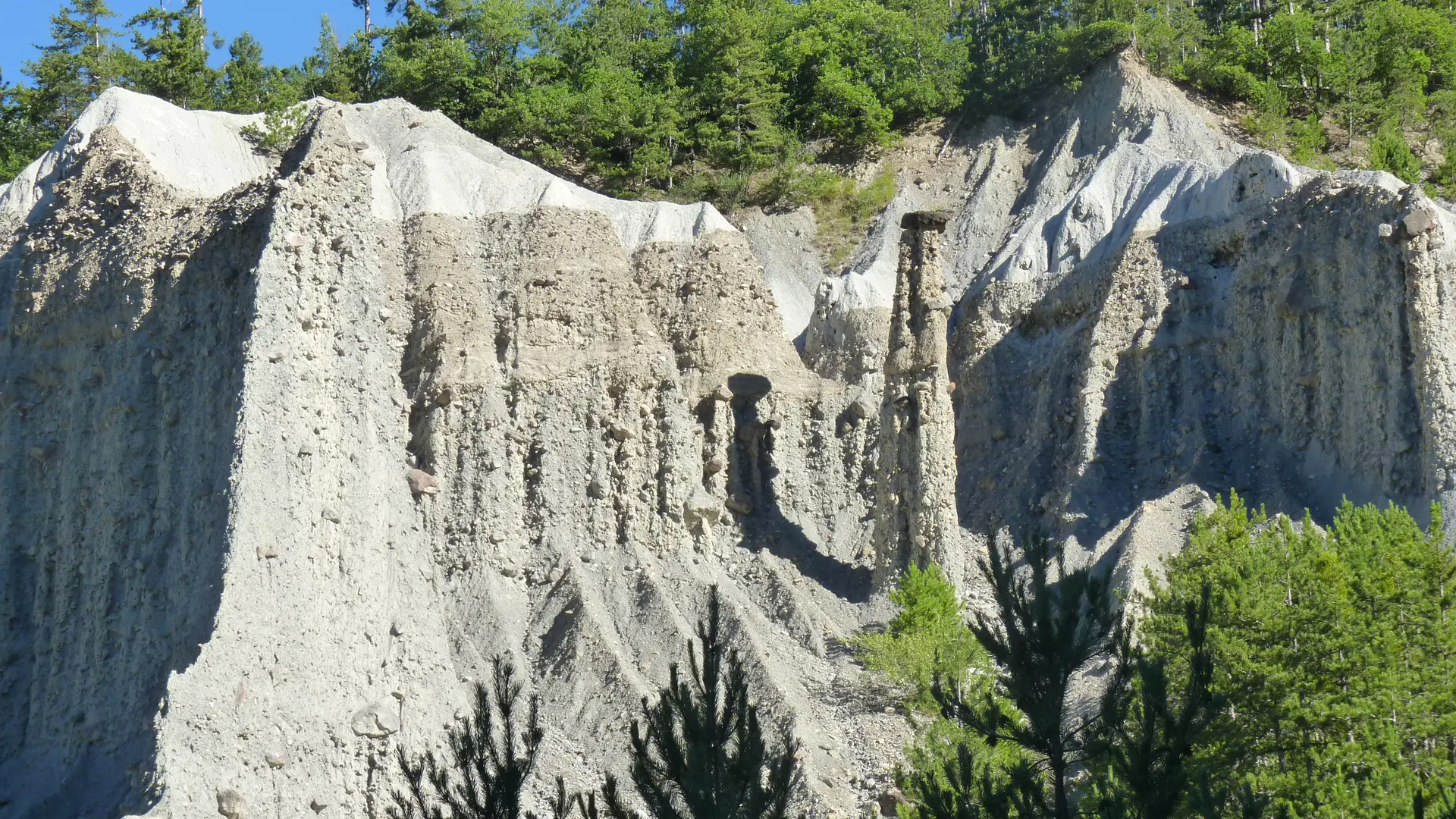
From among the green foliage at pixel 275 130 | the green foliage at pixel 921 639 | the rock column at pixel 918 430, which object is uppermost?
the green foliage at pixel 275 130

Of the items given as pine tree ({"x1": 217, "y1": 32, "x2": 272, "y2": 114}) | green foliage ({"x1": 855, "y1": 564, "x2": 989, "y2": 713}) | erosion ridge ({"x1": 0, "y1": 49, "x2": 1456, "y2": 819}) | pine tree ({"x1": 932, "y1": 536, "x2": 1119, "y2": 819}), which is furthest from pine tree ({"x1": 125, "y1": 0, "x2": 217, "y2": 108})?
pine tree ({"x1": 932, "y1": 536, "x2": 1119, "y2": 819})

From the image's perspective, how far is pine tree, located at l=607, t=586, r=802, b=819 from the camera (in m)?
17.1

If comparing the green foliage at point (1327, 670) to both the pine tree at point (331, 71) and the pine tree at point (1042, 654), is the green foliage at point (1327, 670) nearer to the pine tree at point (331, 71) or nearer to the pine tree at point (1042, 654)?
the pine tree at point (1042, 654)

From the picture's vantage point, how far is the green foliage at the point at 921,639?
37125mm

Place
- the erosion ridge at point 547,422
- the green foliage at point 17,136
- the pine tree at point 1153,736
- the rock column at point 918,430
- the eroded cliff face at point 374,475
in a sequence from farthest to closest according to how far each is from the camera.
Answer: the green foliage at point 17,136 < the rock column at point 918,430 < the erosion ridge at point 547,422 < the eroded cliff face at point 374,475 < the pine tree at point 1153,736

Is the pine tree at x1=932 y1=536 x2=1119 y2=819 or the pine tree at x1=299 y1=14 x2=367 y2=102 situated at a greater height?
the pine tree at x1=299 y1=14 x2=367 y2=102

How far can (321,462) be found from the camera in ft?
97.2

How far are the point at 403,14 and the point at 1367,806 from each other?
2246 inches

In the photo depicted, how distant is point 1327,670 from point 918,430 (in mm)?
14261

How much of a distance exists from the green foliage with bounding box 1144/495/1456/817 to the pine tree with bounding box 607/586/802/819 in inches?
426

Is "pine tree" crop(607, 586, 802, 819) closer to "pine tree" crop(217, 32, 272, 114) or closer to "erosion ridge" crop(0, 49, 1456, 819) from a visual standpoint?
"erosion ridge" crop(0, 49, 1456, 819)

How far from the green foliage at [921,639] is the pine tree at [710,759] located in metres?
17.6

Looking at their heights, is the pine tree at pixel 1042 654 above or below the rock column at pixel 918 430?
below

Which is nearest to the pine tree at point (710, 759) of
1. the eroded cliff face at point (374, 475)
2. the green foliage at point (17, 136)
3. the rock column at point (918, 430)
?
the eroded cliff face at point (374, 475)
